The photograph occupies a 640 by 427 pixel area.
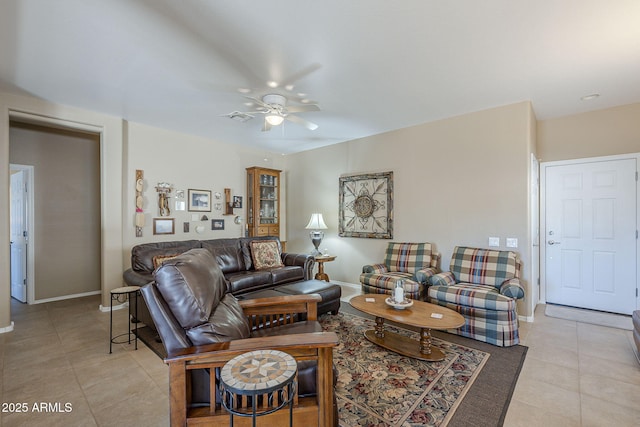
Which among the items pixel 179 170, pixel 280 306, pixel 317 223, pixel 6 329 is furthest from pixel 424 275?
pixel 6 329

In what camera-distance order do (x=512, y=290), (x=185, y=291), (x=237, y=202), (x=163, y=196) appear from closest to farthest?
1. (x=185, y=291)
2. (x=512, y=290)
3. (x=163, y=196)
4. (x=237, y=202)

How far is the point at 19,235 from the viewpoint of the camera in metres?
4.56

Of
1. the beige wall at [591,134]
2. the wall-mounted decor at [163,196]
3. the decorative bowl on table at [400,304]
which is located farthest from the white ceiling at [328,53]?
the decorative bowl on table at [400,304]

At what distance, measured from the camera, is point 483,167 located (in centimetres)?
388

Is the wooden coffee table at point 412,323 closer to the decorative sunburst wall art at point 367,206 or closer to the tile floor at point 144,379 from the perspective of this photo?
the tile floor at point 144,379

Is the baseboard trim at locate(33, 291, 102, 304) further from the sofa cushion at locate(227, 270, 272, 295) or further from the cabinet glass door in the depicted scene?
the cabinet glass door

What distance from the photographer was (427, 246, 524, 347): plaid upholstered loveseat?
9.48 feet

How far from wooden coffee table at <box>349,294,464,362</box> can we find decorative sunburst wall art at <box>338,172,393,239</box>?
78.3 inches

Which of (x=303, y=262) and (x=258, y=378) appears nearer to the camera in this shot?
(x=258, y=378)

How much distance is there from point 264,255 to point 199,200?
5.43 feet

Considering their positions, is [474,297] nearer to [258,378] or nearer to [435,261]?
[435,261]

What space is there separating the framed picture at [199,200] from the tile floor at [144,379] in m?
2.17

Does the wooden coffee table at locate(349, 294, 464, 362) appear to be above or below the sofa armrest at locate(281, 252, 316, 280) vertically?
below

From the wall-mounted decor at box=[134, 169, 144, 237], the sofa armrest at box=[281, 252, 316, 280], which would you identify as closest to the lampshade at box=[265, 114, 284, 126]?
the sofa armrest at box=[281, 252, 316, 280]
